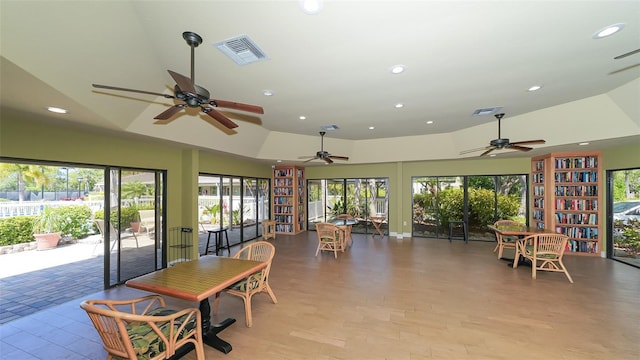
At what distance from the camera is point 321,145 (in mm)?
7375

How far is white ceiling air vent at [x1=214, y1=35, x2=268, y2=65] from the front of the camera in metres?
2.59

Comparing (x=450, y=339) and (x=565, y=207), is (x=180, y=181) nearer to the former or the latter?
(x=450, y=339)

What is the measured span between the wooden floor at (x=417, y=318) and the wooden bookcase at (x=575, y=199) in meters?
1.04

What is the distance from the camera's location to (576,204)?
20.6 feet

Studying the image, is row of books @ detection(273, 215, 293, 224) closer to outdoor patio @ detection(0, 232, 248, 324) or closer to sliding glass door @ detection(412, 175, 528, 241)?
sliding glass door @ detection(412, 175, 528, 241)

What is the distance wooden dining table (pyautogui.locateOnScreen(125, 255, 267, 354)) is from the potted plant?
3193 mm

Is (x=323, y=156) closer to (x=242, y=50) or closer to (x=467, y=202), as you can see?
(x=242, y=50)

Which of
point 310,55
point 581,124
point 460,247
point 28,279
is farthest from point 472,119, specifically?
point 28,279

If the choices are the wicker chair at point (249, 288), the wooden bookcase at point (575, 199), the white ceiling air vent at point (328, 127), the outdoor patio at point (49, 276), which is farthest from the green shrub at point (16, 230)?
the wooden bookcase at point (575, 199)

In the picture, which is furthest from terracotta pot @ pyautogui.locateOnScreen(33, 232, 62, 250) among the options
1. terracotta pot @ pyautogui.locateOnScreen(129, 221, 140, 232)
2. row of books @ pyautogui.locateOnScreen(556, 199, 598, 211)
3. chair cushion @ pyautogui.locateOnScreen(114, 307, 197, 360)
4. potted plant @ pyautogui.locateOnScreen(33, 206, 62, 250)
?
row of books @ pyautogui.locateOnScreen(556, 199, 598, 211)

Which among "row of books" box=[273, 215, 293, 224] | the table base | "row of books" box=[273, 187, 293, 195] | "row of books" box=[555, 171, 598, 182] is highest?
"row of books" box=[555, 171, 598, 182]

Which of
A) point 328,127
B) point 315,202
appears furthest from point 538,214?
point 315,202

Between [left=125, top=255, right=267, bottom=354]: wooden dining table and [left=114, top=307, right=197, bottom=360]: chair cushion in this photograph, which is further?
[left=125, top=255, right=267, bottom=354]: wooden dining table

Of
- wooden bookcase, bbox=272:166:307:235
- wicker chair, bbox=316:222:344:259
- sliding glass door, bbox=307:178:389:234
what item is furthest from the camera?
wooden bookcase, bbox=272:166:307:235
